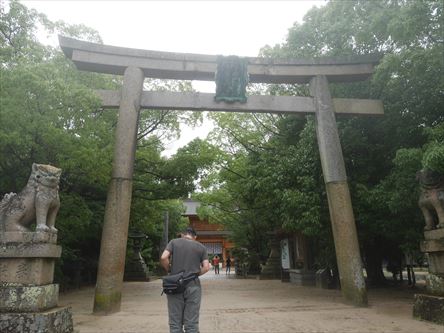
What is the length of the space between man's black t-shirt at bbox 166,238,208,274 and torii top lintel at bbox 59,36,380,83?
6117 millimetres

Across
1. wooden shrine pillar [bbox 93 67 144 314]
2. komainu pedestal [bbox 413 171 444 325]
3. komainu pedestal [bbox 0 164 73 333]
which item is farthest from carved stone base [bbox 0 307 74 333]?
komainu pedestal [bbox 413 171 444 325]

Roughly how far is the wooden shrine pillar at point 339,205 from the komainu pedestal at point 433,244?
5.74 ft

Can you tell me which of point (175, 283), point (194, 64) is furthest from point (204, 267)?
point (194, 64)

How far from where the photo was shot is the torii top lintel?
913 cm

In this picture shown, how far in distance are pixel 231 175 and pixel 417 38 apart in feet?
36.5

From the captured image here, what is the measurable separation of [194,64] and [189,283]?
6.72 m

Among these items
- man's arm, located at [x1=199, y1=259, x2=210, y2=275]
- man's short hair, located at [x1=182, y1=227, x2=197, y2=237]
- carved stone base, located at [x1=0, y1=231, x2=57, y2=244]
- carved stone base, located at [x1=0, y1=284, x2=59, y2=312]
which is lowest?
carved stone base, located at [x1=0, y1=284, x2=59, y2=312]

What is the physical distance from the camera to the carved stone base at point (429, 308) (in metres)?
6.25

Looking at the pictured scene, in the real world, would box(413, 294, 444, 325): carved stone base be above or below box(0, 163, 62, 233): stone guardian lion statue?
below

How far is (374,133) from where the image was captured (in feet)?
36.1

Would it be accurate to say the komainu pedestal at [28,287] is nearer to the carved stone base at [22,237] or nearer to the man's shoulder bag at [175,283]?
the carved stone base at [22,237]

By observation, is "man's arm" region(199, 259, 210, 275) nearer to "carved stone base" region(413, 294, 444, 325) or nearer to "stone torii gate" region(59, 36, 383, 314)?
"stone torii gate" region(59, 36, 383, 314)

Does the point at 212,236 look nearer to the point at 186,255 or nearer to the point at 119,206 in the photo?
the point at 119,206

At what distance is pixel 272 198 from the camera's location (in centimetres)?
1165
